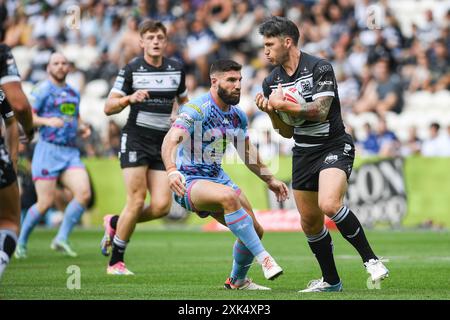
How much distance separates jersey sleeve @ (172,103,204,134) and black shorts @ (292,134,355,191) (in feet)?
3.56

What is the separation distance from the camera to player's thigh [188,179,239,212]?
9.31 metres

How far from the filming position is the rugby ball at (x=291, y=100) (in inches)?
364

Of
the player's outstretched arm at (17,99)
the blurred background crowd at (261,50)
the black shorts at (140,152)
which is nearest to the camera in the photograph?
the player's outstretched arm at (17,99)

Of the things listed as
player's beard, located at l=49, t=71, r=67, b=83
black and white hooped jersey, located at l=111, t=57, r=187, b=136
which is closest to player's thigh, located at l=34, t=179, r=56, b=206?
player's beard, located at l=49, t=71, r=67, b=83

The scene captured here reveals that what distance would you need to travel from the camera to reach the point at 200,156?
9.84 meters

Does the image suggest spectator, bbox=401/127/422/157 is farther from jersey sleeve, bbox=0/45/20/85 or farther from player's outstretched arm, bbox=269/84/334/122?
jersey sleeve, bbox=0/45/20/85

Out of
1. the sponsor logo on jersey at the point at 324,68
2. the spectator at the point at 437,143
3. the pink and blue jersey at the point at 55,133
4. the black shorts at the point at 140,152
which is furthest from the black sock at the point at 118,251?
the spectator at the point at 437,143

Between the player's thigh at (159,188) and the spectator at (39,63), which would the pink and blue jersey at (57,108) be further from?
the spectator at (39,63)

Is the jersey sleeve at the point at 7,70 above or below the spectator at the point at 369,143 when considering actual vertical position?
above

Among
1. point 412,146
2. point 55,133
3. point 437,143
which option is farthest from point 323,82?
point 412,146

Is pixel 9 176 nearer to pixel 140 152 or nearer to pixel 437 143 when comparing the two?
pixel 140 152

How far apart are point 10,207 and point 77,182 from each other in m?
7.54

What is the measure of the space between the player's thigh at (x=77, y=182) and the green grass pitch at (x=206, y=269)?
948mm

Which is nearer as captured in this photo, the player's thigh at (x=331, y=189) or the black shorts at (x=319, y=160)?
the player's thigh at (x=331, y=189)
